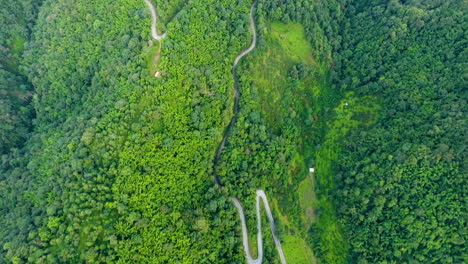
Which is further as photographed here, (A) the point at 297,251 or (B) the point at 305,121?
(B) the point at 305,121

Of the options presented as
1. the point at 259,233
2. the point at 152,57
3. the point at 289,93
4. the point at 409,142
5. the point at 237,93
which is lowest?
the point at 259,233

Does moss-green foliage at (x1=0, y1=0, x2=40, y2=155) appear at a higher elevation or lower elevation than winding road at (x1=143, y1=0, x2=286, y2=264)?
higher

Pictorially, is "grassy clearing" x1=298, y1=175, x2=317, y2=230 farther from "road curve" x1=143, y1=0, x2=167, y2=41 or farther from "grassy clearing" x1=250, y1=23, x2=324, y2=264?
"road curve" x1=143, y1=0, x2=167, y2=41

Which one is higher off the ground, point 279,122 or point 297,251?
point 279,122

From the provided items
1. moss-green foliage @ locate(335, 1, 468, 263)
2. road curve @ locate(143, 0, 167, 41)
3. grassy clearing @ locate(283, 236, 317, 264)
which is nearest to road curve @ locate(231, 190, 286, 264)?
grassy clearing @ locate(283, 236, 317, 264)

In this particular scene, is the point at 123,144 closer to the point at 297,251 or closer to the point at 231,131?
the point at 231,131

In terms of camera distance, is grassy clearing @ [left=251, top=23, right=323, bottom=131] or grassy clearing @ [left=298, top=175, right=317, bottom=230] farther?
grassy clearing @ [left=251, top=23, right=323, bottom=131]

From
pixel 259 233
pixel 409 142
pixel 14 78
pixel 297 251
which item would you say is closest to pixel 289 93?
pixel 409 142

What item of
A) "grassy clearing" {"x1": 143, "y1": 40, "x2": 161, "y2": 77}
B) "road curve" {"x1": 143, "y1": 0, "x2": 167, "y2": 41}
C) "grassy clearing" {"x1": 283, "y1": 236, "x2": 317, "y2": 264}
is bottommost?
"grassy clearing" {"x1": 283, "y1": 236, "x2": 317, "y2": 264}
